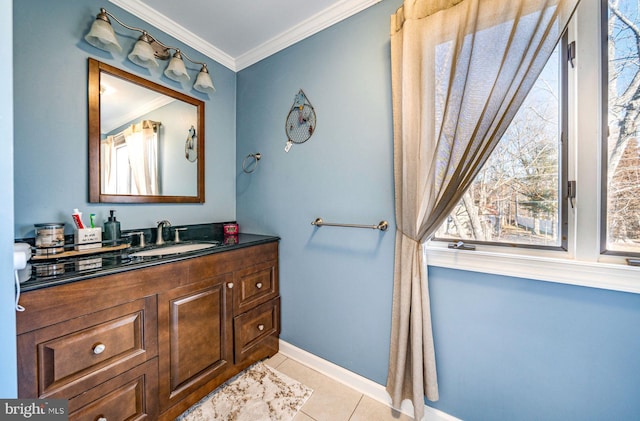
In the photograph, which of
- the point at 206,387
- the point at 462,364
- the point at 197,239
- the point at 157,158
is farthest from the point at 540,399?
the point at 157,158

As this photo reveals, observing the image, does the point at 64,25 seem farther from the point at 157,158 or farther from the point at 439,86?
the point at 439,86

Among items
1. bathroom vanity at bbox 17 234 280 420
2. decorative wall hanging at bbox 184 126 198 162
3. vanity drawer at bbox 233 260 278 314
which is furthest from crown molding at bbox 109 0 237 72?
vanity drawer at bbox 233 260 278 314

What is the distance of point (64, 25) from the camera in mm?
1233

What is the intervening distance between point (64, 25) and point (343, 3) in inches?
62.0

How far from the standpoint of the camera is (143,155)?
5.10ft

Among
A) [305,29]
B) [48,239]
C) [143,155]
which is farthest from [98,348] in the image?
[305,29]

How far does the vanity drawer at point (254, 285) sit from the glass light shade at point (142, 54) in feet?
4.82

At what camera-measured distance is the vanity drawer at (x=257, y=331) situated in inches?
58.1

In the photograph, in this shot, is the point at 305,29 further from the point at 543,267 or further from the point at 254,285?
the point at 543,267

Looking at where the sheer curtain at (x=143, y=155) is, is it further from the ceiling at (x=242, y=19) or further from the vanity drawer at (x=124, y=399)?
the vanity drawer at (x=124, y=399)

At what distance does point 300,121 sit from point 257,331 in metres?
1.53

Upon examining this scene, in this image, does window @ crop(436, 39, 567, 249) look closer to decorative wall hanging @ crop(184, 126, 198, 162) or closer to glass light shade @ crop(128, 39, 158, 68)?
decorative wall hanging @ crop(184, 126, 198, 162)

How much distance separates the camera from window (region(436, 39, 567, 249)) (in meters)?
0.99

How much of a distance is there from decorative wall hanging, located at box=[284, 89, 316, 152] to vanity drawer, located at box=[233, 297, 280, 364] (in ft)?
3.95
